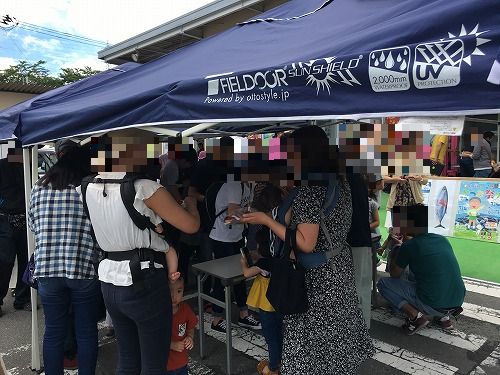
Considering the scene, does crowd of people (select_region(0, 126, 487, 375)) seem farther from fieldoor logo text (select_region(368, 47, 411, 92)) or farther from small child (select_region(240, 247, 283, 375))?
fieldoor logo text (select_region(368, 47, 411, 92))

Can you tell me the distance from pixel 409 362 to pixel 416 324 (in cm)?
59

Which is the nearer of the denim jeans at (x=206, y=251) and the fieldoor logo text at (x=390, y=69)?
the fieldoor logo text at (x=390, y=69)

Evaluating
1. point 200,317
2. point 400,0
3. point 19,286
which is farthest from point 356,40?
point 19,286

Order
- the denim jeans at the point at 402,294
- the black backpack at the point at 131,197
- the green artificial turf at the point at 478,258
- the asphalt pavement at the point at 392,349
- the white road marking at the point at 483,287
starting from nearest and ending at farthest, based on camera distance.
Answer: the black backpack at the point at 131,197 → the asphalt pavement at the point at 392,349 → the denim jeans at the point at 402,294 → the white road marking at the point at 483,287 → the green artificial turf at the point at 478,258

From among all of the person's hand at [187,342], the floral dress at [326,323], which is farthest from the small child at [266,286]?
the person's hand at [187,342]

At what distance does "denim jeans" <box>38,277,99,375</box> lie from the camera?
2.89 meters

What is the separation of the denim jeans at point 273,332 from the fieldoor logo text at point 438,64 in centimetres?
201

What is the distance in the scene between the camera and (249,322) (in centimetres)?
439

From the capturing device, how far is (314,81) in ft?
5.97

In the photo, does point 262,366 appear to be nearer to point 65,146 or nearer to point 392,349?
point 392,349

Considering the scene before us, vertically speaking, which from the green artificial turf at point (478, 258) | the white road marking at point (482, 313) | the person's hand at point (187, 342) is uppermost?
the person's hand at point (187, 342)

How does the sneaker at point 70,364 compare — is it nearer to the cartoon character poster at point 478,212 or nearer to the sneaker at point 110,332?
the sneaker at point 110,332

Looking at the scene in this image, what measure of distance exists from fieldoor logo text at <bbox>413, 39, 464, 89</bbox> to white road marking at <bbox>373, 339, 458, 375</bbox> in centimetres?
283

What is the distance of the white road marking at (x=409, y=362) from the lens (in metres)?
3.48
